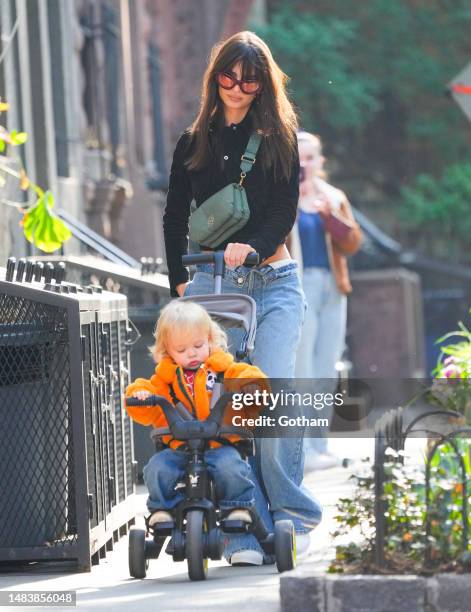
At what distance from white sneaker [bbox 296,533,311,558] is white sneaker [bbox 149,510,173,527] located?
2.88 feet

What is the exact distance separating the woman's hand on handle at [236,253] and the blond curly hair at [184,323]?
1.08 ft

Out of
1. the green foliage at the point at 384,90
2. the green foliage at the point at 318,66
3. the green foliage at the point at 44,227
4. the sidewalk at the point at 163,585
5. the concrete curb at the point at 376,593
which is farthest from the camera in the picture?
the green foliage at the point at 384,90

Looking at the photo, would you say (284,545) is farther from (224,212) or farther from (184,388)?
(224,212)

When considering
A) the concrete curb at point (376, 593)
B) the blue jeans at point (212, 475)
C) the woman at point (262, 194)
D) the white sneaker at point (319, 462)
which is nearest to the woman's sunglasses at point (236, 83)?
the woman at point (262, 194)

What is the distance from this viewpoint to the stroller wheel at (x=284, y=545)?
659cm

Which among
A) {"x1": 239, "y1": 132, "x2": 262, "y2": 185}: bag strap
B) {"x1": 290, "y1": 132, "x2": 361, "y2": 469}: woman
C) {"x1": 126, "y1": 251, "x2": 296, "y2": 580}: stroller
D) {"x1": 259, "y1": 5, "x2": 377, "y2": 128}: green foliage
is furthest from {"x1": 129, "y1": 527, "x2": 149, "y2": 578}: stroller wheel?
{"x1": 259, "y1": 5, "x2": 377, "y2": 128}: green foliage

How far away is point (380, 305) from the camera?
84.2 feet

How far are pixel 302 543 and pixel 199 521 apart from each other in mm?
992

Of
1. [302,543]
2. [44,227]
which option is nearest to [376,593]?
[302,543]

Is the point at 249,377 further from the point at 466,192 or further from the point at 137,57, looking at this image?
the point at 466,192

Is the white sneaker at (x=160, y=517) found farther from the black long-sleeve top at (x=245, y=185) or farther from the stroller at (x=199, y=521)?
the black long-sleeve top at (x=245, y=185)

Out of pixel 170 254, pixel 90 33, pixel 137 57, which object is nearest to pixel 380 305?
pixel 137 57

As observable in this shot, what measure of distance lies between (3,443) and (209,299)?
1089 mm

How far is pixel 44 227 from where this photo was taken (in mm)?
9719
